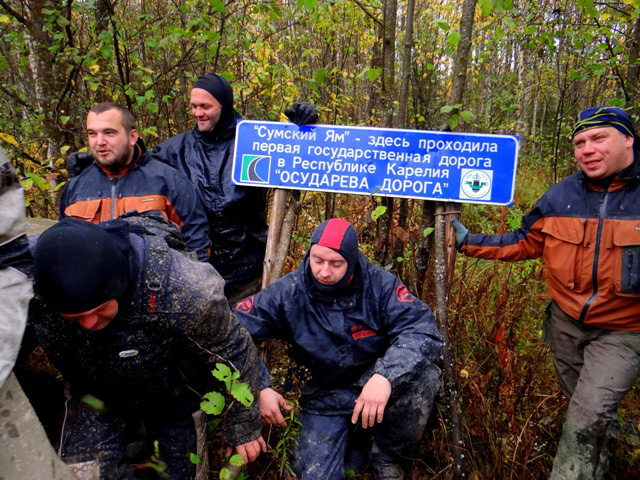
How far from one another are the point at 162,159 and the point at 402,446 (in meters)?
2.56

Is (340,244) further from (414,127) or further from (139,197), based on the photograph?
(414,127)

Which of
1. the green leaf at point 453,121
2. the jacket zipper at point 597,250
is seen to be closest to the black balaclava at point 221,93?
the green leaf at point 453,121

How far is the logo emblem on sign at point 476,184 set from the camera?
2574mm

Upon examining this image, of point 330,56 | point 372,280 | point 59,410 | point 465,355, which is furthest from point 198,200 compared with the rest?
point 330,56

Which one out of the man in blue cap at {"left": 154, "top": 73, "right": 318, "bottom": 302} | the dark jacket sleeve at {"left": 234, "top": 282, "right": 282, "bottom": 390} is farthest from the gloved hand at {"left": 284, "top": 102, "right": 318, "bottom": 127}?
the dark jacket sleeve at {"left": 234, "top": 282, "right": 282, "bottom": 390}

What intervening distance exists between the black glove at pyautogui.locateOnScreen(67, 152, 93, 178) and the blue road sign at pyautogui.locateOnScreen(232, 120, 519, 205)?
1009 millimetres

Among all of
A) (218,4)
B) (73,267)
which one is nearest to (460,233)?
(73,267)

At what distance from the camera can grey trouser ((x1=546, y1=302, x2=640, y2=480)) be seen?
2223 mm

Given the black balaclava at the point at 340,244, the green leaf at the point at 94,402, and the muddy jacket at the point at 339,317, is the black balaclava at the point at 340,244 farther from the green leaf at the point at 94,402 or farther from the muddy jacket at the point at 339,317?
the green leaf at the point at 94,402

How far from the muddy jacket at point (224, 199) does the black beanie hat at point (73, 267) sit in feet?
4.96

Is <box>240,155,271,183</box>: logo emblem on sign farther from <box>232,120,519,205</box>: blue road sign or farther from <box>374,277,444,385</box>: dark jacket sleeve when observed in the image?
<box>374,277,444,385</box>: dark jacket sleeve

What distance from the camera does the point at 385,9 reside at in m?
3.04

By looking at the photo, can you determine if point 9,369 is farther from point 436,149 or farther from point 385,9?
point 385,9

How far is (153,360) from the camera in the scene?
2025 millimetres
